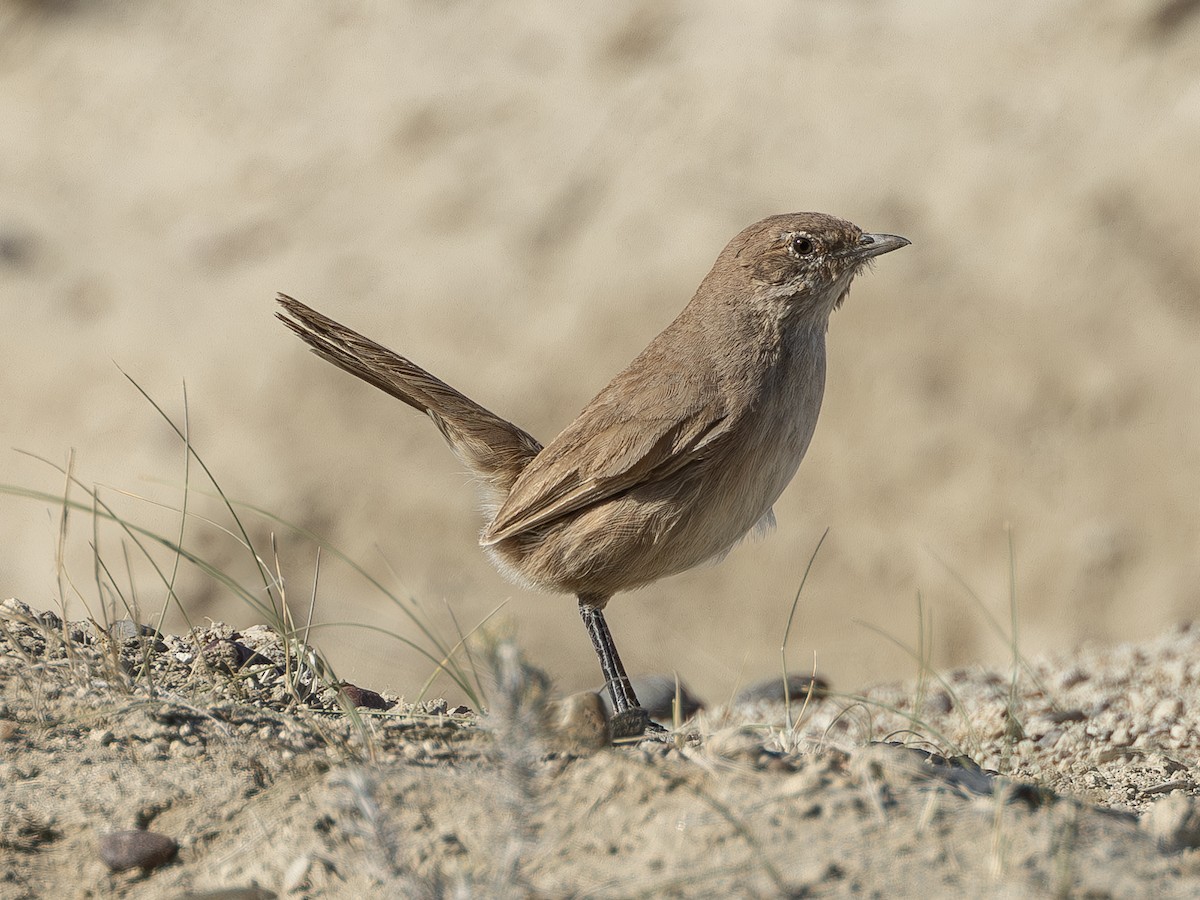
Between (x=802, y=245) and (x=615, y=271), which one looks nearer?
(x=802, y=245)

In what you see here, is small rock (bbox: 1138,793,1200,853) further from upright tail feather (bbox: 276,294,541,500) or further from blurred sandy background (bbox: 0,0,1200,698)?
blurred sandy background (bbox: 0,0,1200,698)

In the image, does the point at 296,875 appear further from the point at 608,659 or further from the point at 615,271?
the point at 615,271

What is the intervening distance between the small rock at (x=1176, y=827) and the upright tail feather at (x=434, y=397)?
2796 mm

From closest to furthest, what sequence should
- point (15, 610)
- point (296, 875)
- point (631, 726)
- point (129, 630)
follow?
point (296, 875) → point (631, 726) → point (15, 610) → point (129, 630)

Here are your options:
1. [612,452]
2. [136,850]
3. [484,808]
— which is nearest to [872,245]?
[612,452]

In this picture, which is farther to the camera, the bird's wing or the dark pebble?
the dark pebble

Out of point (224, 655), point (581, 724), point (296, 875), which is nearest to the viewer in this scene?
point (296, 875)

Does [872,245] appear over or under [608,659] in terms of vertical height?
over

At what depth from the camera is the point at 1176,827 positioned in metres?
2.30

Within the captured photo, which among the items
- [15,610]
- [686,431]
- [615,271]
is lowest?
[15,610]

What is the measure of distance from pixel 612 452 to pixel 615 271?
18.4ft

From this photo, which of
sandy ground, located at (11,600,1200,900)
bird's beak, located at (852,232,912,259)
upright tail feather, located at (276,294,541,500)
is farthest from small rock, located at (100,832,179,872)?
bird's beak, located at (852,232,912,259)

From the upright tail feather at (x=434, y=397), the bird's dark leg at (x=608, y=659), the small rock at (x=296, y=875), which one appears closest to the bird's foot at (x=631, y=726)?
the bird's dark leg at (x=608, y=659)

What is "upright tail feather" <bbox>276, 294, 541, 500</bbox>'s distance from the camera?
441 cm
